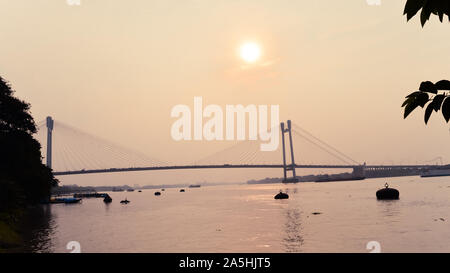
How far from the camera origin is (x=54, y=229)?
5066 centimetres

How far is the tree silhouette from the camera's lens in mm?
2541

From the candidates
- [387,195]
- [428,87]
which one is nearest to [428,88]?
[428,87]

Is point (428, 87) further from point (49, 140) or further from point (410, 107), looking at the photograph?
point (49, 140)

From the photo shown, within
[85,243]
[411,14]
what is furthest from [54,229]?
Result: [411,14]

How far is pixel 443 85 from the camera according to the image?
269cm

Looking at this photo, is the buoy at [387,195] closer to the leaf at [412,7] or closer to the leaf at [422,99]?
the leaf at [422,99]

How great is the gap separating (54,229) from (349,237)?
36.4m

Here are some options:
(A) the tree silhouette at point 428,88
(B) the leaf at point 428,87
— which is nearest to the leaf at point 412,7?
(A) the tree silhouette at point 428,88

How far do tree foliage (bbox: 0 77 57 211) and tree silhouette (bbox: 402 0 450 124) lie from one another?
51.3m

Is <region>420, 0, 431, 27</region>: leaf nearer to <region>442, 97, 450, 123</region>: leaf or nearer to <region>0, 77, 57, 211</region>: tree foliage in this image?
<region>442, 97, 450, 123</region>: leaf
